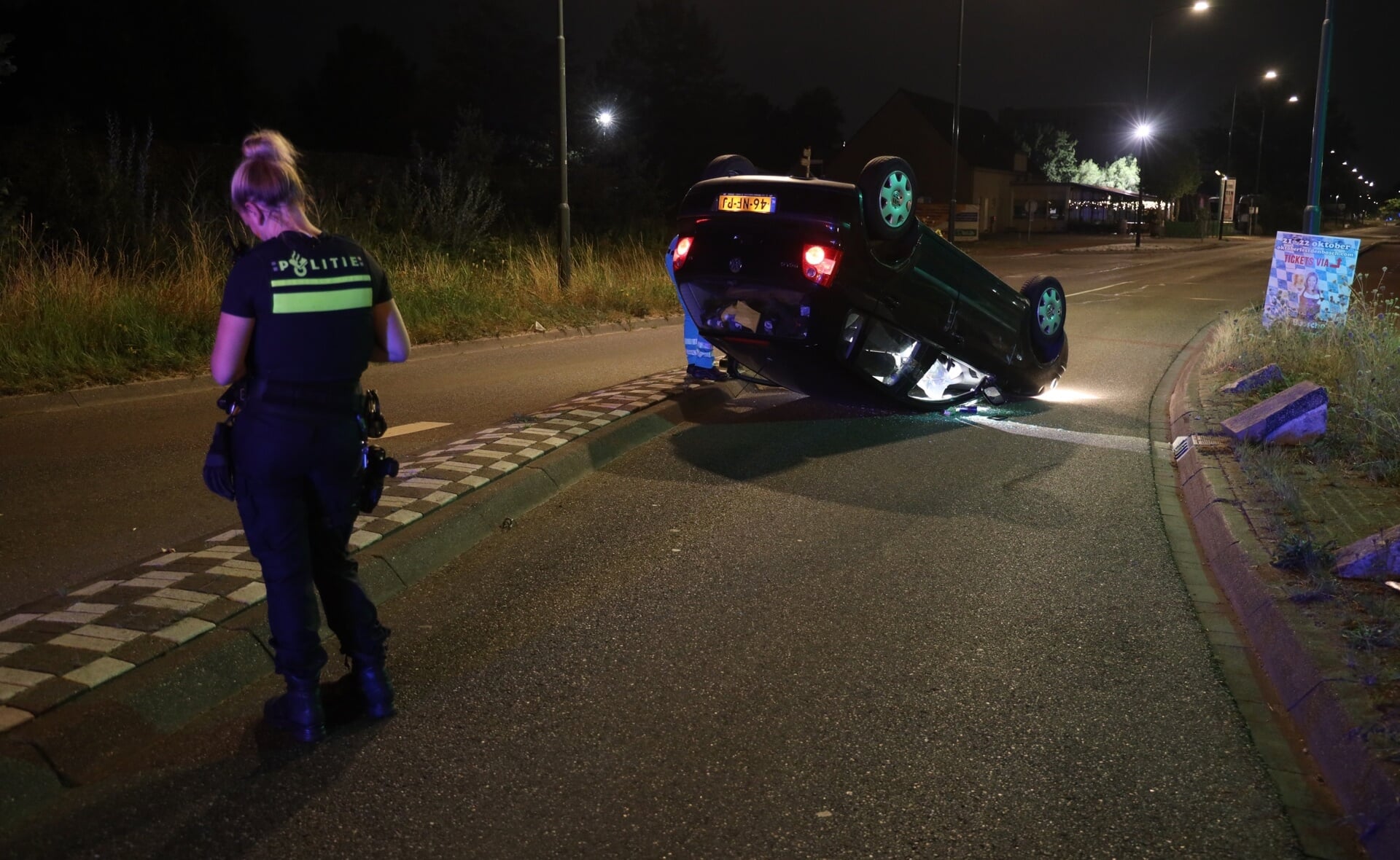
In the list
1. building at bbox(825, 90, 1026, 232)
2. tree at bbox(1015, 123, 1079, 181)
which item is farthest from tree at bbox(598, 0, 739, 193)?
tree at bbox(1015, 123, 1079, 181)

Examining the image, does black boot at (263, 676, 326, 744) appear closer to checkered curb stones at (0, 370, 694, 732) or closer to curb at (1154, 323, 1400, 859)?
checkered curb stones at (0, 370, 694, 732)

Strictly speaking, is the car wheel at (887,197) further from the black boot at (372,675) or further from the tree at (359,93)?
the tree at (359,93)

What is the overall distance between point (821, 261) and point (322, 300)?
15.8 feet

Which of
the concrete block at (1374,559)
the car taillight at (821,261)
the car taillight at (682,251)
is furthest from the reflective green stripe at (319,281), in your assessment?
the car taillight at (682,251)

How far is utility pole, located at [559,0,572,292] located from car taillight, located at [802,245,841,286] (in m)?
10.3

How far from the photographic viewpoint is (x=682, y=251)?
874cm

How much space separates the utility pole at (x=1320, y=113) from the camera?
1370 cm

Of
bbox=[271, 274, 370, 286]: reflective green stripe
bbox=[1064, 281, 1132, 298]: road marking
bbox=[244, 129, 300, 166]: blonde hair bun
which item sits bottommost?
bbox=[1064, 281, 1132, 298]: road marking

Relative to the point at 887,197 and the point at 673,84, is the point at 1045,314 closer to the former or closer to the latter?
the point at 887,197

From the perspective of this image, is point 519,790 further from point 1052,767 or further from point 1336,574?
point 1336,574

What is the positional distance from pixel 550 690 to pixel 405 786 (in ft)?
2.72

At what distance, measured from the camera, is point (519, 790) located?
368 centimetres

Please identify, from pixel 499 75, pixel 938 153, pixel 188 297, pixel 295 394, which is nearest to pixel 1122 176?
pixel 938 153

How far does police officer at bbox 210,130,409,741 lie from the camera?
3.74 m
